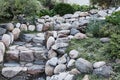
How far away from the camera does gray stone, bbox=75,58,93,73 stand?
4680 millimetres

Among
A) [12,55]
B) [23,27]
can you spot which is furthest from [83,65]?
[23,27]

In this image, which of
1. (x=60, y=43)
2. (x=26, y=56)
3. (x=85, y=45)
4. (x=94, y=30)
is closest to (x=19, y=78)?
(x=26, y=56)

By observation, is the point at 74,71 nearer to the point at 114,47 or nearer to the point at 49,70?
the point at 49,70

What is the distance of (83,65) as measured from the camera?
15.5 feet

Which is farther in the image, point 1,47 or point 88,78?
point 1,47

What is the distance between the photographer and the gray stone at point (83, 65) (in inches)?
184

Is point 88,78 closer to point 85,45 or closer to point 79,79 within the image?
point 79,79

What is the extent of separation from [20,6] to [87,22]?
5.71ft

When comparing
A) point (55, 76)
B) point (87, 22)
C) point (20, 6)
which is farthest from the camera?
point (20, 6)

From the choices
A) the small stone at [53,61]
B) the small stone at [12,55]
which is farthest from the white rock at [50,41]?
the small stone at [12,55]

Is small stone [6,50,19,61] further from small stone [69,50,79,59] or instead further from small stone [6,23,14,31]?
small stone [69,50,79,59]

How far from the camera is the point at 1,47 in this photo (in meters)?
5.75

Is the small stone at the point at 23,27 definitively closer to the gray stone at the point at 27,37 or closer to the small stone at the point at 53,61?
the gray stone at the point at 27,37

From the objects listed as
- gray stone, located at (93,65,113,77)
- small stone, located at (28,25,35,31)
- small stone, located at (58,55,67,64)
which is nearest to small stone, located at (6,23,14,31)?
small stone, located at (28,25,35,31)
